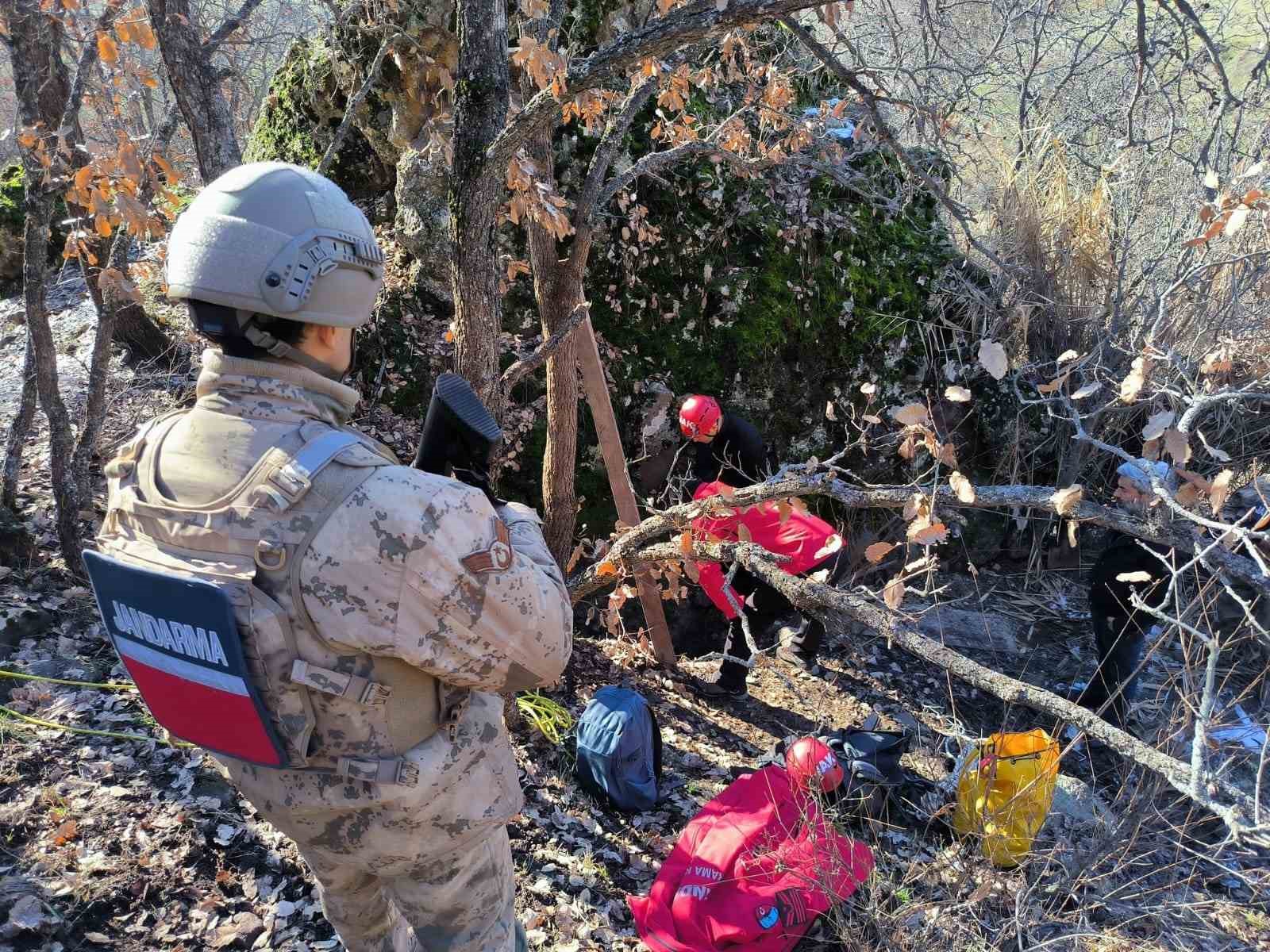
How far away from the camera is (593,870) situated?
343 cm

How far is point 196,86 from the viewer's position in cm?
342

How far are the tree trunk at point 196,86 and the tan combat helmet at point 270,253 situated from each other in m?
2.12

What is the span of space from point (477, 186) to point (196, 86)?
1.65m

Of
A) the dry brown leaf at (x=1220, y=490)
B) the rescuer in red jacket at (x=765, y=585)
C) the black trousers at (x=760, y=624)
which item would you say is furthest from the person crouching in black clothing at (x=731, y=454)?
the dry brown leaf at (x=1220, y=490)

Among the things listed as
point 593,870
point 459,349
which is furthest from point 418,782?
point 593,870

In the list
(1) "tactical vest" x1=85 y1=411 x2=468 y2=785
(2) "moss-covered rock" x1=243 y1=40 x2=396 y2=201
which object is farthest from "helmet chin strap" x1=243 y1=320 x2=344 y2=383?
(2) "moss-covered rock" x1=243 y1=40 x2=396 y2=201

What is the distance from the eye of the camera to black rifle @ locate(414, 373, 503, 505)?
1979mm

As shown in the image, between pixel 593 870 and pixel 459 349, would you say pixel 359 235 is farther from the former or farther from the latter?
pixel 593 870

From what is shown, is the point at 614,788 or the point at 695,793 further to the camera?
the point at 695,793

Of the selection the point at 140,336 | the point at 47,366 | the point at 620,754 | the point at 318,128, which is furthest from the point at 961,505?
the point at 140,336

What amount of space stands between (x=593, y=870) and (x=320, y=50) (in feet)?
19.0

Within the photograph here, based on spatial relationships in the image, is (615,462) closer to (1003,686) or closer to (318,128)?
(1003,686)

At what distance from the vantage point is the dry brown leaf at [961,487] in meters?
2.07

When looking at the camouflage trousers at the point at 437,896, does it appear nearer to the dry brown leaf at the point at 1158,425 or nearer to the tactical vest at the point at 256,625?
the tactical vest at the point at 256,625
